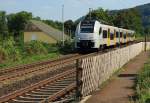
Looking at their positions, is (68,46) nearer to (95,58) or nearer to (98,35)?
(98,35)

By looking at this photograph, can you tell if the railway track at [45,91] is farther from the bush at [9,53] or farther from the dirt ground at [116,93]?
the bush at [9,53]

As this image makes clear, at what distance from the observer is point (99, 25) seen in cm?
3944

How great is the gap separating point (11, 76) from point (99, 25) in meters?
21.3

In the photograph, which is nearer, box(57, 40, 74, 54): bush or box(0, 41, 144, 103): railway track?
box(0, 41, 144, 103): railway track

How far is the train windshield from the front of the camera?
39.1 meters

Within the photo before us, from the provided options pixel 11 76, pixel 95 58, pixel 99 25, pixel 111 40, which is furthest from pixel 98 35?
pixel 95 58

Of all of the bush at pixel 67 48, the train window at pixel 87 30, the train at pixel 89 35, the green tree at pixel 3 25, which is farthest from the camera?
the green tree at pixel 3 25

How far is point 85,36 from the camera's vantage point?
39.1 m

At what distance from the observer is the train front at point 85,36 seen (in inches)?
1527

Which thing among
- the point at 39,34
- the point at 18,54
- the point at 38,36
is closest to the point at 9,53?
the point at 18,54

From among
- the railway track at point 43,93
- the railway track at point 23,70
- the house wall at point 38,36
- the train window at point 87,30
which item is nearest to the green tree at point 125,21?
the house wall at point 38,36

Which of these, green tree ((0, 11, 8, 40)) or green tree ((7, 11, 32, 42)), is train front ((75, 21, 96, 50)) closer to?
green tree ((0, 11, 8, 40))

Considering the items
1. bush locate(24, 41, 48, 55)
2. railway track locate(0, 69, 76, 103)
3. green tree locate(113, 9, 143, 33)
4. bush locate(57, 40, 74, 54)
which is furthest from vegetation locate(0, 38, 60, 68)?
green tree locate(113, 9, 143, 33)

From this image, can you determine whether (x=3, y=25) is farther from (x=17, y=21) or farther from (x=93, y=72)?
(x=93, y=72)
